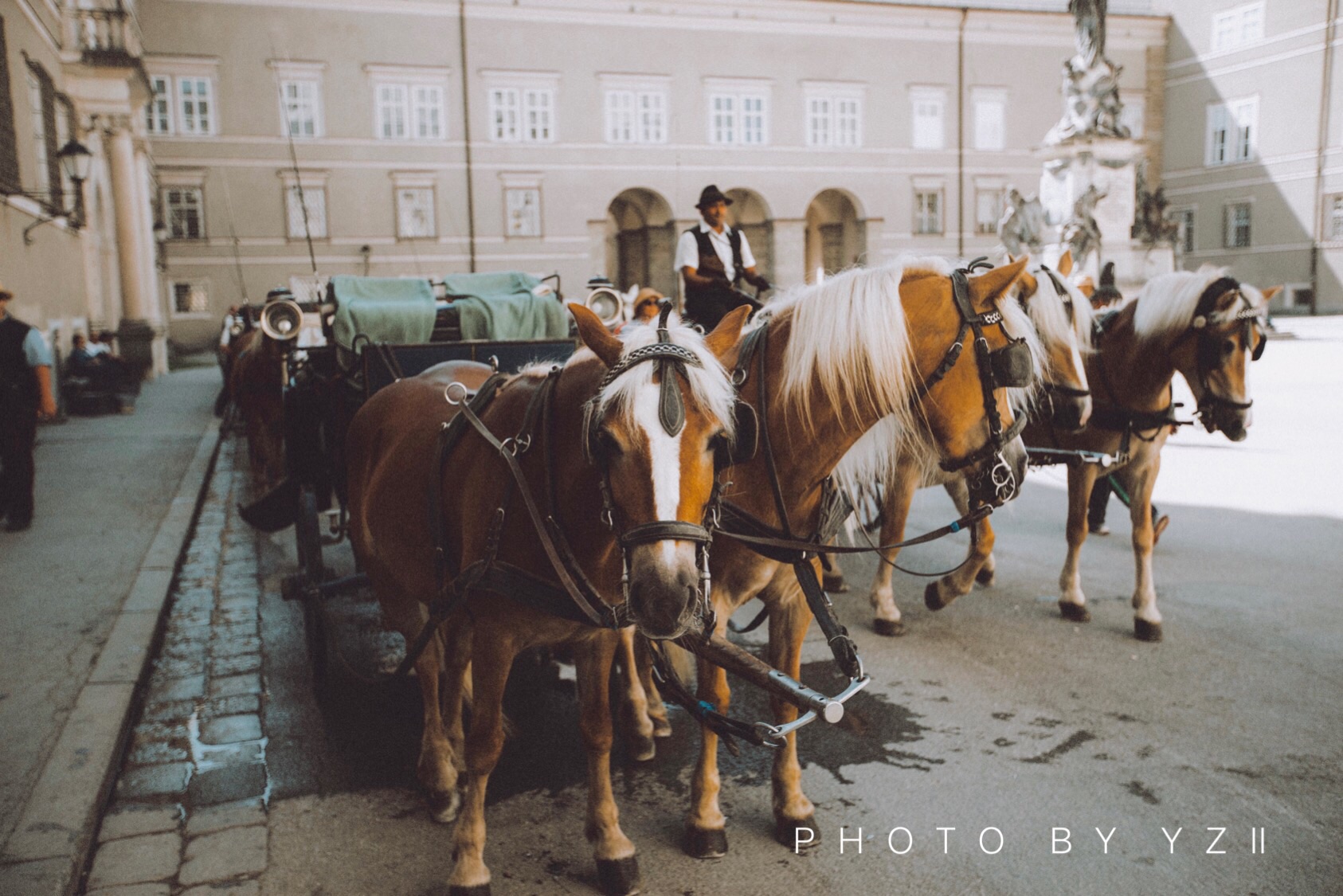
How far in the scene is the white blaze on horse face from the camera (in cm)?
239

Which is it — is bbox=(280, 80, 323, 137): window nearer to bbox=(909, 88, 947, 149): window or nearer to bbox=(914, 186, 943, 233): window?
bbox=(909, 88, 947, 149): window

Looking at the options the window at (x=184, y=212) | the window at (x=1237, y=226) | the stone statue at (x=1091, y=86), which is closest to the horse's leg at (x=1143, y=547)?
the stone statue at (x=1091, y=86)

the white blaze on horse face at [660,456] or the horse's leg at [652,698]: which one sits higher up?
the white blaze on horse face at [660,456]

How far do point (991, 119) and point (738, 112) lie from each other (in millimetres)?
10786

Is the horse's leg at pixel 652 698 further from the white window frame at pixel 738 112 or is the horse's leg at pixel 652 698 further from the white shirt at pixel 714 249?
the white window frame at pixel 738 112

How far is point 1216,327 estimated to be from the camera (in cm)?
538

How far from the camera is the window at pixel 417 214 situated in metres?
33.8

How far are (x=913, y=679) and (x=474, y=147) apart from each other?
3218 cm

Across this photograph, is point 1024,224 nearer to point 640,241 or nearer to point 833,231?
point 833,231

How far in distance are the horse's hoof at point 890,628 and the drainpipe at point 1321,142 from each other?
3961cm

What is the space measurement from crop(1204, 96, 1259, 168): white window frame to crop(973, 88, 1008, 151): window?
952 centimetres

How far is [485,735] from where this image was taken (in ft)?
10.3

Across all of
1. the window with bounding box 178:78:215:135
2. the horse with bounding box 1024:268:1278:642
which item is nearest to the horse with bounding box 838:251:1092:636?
the horse with bounding box 1024:268:1278:642

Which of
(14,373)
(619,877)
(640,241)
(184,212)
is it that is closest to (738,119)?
(640,241)
